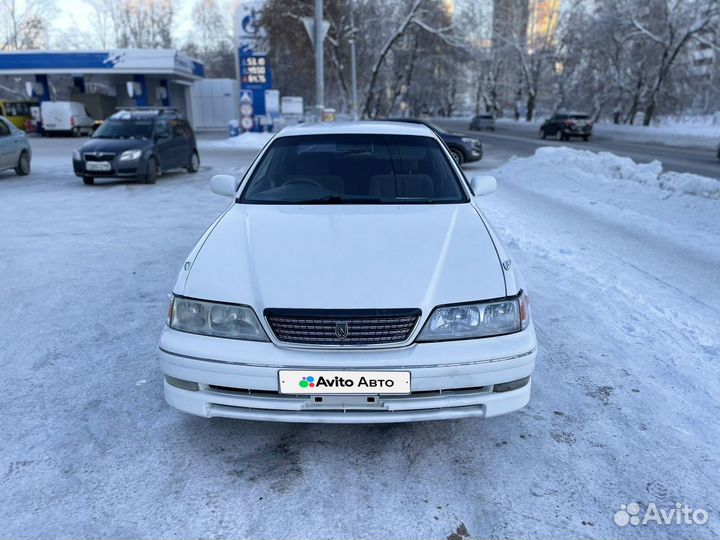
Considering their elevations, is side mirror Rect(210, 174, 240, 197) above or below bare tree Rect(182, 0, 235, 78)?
below

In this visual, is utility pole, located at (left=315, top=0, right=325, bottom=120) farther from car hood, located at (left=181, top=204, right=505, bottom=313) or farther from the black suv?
car hood, located at (left=181, top=204, right=505, bottom=313)

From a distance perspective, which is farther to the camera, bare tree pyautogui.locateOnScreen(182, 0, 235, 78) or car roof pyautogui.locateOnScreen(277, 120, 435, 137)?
bare tree pyautogui.locateOnScreen(182, 0, 235, 78)

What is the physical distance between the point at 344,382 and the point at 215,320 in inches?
27.1

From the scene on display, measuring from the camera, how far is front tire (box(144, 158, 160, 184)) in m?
12.7

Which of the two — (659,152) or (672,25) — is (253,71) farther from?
(672,25)

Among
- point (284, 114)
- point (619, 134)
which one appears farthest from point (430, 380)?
point (619, 134)

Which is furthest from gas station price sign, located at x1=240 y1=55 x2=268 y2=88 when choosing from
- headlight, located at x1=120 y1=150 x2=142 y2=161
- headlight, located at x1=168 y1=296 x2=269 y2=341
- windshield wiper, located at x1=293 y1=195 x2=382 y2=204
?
headlight, located at x1=168 y1=296 x2=269 y2=341

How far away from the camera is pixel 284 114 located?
30.5 meters

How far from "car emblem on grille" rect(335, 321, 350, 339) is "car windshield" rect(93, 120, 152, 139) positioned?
12.3 meters

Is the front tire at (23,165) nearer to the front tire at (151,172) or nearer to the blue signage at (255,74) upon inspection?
the front tire at (151,172)

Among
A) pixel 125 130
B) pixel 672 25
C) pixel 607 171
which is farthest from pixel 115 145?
pixel 672 25

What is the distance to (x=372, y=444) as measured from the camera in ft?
9.27

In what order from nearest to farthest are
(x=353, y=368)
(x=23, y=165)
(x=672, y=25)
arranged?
(x=353, y=368) → (x=23, y=165) → (x=672, y=25)

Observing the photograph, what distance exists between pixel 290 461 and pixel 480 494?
926 mm
